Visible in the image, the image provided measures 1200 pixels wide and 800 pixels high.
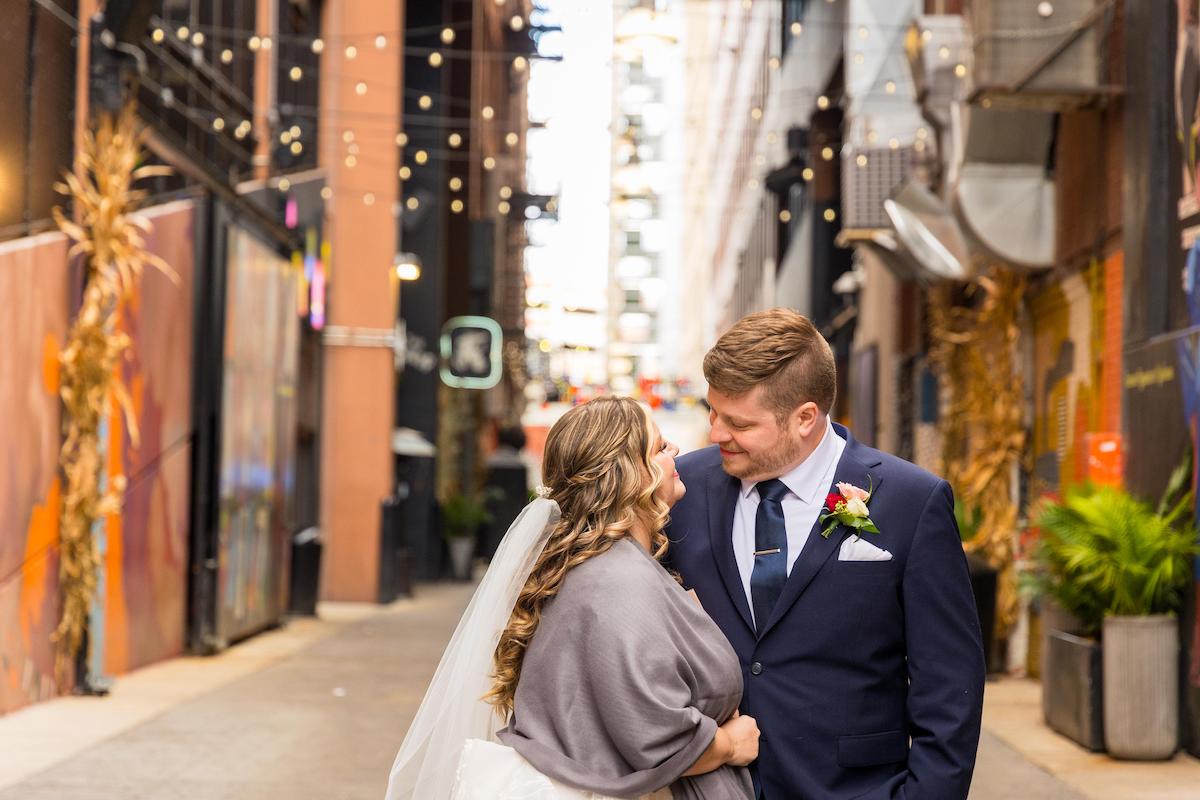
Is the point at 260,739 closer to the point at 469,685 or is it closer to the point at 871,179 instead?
the point at 469,685

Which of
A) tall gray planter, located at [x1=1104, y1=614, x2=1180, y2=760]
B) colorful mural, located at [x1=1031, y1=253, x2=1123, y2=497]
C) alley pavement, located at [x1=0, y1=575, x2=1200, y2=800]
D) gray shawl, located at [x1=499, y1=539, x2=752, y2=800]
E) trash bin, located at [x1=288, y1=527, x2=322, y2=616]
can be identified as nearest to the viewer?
gray shawl, located at [x1=499, y1=539, x2=752, y2=800]

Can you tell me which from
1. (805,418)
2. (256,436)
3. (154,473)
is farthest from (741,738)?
(256,436)

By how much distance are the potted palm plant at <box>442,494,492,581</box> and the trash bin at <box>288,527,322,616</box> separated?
31.1 ft

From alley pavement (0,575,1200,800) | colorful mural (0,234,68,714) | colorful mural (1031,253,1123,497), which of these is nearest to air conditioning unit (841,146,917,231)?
colorful mural (1031,253,1123,497)

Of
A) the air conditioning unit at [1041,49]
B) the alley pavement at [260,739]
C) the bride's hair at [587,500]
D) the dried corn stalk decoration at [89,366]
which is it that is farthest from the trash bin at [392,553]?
the bride's hair at [587,500]

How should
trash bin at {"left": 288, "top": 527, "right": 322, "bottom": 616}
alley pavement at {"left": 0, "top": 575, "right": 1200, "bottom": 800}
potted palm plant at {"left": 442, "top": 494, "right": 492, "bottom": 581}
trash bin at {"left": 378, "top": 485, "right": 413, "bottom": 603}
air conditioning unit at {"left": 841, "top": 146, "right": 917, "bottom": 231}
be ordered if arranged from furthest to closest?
potted palm plant at {"left": 442, "top": 494, "right": 492, "bottom": 581} < trash bin at {"left": 378, "top": 485, "right": 413, "bottom": 603} < trash bin at {"left": 288, "top": 527, "right": 322, "bottom": 616} < air conditioning unit at {"left": 841, "top": 146, "right": 917, "bottom": 231} < alley pavement at {"left": 0, "top": 575, "right": 1200, "bottom": 800}

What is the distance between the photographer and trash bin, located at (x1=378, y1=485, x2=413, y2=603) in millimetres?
25938

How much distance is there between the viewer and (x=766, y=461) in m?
3.82

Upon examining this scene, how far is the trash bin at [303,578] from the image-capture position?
22.3m

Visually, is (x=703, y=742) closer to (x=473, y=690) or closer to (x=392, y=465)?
(x=473, y=690)

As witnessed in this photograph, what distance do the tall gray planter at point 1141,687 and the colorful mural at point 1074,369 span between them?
2274 millimetres

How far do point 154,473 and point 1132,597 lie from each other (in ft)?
30.2

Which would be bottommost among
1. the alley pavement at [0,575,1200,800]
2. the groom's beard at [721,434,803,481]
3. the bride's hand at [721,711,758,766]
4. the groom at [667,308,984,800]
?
the alley pavement at [0,575,1200,800]

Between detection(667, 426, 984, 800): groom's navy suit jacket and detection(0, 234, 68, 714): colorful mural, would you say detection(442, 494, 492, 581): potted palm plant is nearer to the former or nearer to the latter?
detection(0, 234, 68, 714): colorful mural
